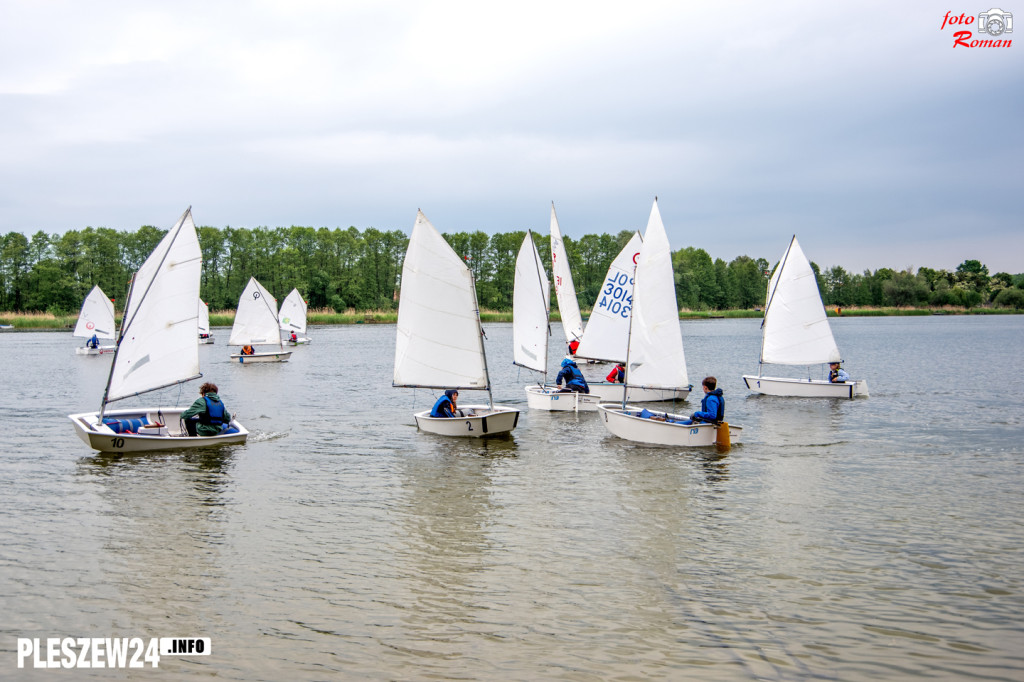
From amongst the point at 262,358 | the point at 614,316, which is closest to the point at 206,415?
the point at 614,316

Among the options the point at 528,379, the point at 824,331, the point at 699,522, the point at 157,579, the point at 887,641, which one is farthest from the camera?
the point at 528,379

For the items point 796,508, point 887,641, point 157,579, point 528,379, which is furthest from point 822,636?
point 528,379

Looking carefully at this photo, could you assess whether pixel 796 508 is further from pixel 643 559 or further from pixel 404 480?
pixel 404 480

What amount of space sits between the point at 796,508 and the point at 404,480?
8201 millimetres

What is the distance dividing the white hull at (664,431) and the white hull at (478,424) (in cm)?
294

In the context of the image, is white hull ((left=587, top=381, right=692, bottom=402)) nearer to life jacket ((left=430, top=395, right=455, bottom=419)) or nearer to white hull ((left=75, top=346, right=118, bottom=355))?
life jacket ((left=430, top=395, right=455, bottom=419))

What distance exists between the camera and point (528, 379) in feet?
143

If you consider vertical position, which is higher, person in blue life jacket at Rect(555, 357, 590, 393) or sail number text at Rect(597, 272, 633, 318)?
sail number text at Rect(597, 272, 633, 318)

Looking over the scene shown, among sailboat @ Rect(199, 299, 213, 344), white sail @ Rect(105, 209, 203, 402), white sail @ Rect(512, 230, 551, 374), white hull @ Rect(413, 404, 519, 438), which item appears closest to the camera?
white sail @ Rect(105, 209, 203, 402)

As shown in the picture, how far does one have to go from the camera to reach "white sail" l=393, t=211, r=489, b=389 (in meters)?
21.9

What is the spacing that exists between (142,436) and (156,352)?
2815mm

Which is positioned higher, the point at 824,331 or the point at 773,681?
the point at 824,331

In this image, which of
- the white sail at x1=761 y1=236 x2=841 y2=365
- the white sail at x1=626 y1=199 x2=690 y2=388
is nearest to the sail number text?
the white sail at x1=761 y1=236 x2=841 y2=365

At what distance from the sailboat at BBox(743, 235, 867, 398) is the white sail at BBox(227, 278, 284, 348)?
1492 inches
